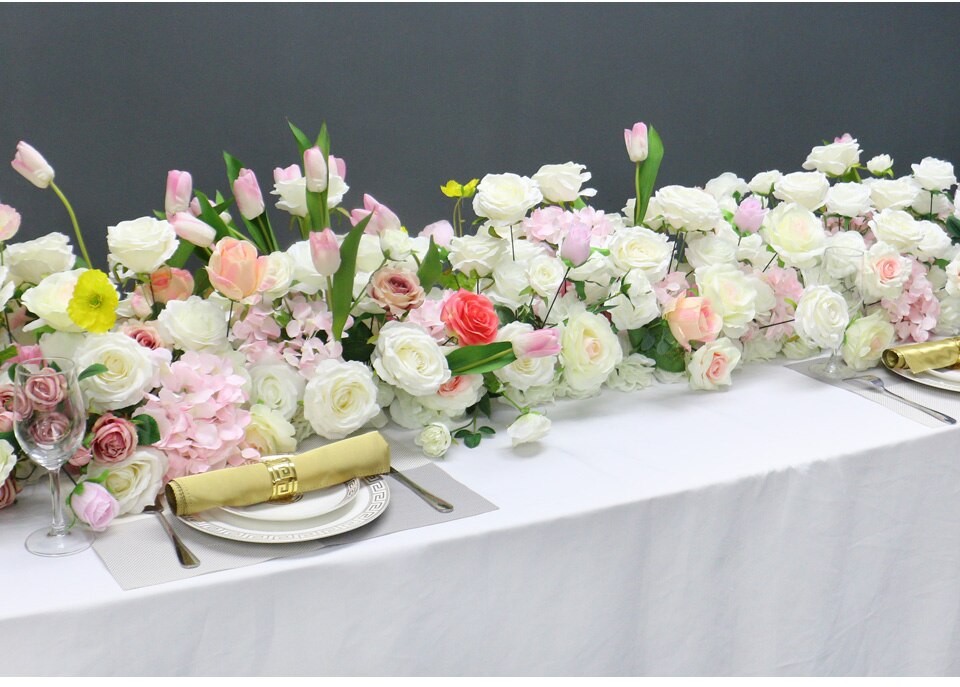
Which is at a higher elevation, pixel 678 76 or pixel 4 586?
pixel 678 76

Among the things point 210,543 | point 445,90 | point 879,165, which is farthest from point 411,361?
point 445,90

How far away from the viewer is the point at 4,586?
0.93 m

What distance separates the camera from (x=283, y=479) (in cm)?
109

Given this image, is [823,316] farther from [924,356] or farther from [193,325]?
[193,325]

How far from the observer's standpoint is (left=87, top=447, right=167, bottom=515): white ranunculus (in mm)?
1056

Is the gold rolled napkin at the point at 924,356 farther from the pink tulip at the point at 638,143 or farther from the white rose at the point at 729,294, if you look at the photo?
the pink tulip at the point at 638,143

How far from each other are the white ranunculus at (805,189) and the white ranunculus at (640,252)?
34 centimetres

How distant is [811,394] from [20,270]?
110 centimetres

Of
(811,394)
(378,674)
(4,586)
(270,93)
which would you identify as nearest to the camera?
(4,586)

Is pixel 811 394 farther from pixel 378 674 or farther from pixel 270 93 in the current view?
pixel 270 93

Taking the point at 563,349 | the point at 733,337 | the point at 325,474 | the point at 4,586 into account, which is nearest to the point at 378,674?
the point at 325,474

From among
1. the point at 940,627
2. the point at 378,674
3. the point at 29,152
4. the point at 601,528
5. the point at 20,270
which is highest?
the point at 29,152

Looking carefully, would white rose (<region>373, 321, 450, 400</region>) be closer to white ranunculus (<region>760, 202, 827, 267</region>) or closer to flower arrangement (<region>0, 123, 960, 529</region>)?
flower arrangement (<region>0, 123, 960, 529</region>)

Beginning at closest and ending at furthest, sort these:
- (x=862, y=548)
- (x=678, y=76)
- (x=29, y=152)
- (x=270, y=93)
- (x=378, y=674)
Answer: (x=378, y=674), (x=29, y=152), (x=862, y=548), (x=270, y=93), (x=678, y=76)
